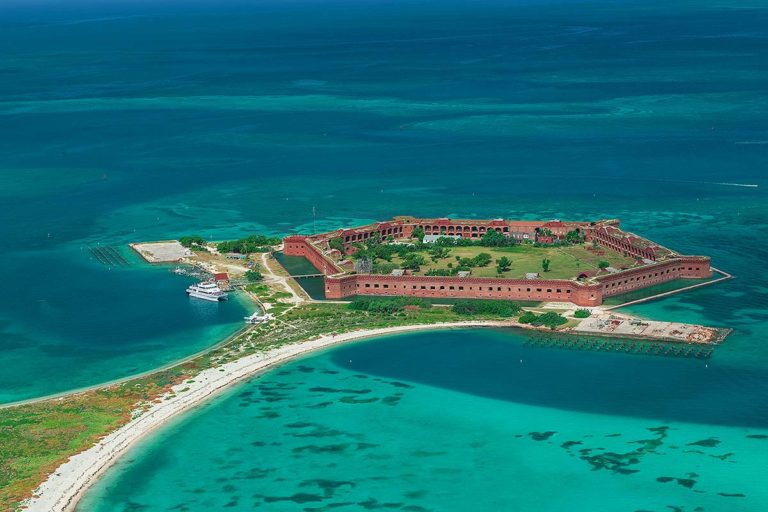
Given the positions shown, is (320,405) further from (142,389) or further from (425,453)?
(142,389)

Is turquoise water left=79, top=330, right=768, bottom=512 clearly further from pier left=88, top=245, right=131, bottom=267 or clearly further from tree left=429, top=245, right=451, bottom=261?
pier left=88, top=245, right=131, bottom=267

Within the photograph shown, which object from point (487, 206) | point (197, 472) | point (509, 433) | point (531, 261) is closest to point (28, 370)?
point (197, 472)

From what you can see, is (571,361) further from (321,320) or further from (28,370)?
(28,370)

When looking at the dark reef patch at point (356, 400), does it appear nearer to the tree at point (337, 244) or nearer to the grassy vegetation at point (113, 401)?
the grassy vegetation at point (113, 401)

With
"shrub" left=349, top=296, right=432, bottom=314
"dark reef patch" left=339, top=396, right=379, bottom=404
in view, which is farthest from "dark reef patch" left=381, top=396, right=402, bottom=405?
"shrub" left=349, top=296, right=432, bottom=314

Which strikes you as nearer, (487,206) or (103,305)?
(103,305)

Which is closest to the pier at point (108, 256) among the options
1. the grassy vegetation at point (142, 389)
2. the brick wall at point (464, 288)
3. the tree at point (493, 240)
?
the grassy vegetation at point (142, 389)
